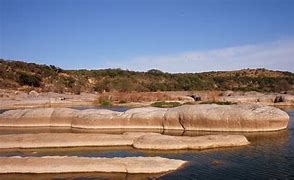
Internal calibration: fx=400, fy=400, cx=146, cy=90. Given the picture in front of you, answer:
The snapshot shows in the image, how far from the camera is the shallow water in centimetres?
1681

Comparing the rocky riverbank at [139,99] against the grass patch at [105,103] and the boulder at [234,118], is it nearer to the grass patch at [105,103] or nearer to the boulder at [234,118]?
the grass patch at [105,103]

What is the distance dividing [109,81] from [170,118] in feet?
190

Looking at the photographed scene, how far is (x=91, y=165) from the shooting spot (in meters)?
17.9

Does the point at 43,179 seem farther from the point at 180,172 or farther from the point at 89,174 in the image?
the point at 180,172

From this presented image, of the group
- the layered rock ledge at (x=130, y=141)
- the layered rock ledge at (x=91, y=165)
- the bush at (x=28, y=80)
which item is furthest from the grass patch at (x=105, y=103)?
the layered rock ledge at (x=91, y=165)

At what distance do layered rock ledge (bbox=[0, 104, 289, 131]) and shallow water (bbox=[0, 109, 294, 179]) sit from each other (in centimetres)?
146

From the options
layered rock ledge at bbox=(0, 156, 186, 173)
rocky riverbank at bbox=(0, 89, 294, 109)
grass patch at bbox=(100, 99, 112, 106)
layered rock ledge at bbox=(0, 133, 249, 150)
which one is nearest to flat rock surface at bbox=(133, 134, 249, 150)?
layered rock ledge at bbox=(0, 133, 249, 150)

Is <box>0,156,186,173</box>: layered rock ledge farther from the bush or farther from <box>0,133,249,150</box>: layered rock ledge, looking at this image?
the bush

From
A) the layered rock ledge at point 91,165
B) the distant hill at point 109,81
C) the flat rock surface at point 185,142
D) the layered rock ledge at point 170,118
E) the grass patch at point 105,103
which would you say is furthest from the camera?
the distant hill at point 109,81

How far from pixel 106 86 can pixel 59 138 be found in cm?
5888

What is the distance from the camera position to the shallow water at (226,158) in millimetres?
16812

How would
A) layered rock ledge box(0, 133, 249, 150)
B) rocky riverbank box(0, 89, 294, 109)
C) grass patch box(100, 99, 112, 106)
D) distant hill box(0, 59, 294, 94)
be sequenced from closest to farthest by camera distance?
1. layered rock ledge box(0, 133, 249, 150)
2. rocky riverbank box(0, 89, 294, 109)
3. grass patch box(100, 99, 112, 106)
4. distant hill box(0, 59, 294, 94)

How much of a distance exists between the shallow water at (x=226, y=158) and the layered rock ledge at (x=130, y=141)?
64 cm

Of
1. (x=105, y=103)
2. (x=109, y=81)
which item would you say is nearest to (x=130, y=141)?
(x=105, y=103)
